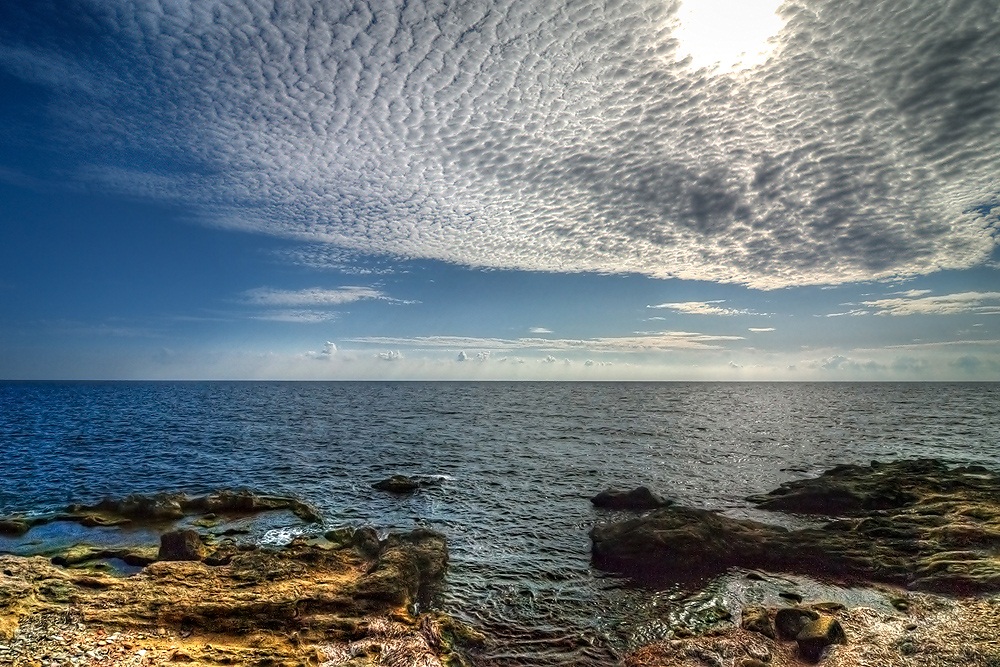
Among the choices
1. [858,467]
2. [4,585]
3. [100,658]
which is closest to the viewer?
[100,658]

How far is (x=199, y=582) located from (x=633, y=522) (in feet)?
60.1

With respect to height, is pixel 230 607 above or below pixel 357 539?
above

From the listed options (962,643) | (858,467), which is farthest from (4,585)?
(858,467)

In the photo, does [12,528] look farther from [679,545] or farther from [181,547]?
[679,545]

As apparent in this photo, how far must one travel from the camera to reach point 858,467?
118ft

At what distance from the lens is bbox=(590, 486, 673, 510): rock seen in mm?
29578

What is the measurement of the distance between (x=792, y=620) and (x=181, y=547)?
75.6 ft

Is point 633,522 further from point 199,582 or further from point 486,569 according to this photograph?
point 199,582

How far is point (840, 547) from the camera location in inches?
836

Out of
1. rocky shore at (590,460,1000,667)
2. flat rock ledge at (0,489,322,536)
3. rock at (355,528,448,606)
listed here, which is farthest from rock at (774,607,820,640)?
flat rock ledge at (0,489,322,536)

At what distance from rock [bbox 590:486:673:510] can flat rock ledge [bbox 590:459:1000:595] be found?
20.3 ft

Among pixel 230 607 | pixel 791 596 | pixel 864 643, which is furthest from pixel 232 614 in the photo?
pixel 791 596

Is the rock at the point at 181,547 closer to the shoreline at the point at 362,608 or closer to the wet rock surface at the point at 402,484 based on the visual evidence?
the shoreline at the point at 362,608

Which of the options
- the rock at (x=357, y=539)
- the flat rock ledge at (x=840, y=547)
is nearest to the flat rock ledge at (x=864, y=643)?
the flat rock ledge at (x=840, y=547)
